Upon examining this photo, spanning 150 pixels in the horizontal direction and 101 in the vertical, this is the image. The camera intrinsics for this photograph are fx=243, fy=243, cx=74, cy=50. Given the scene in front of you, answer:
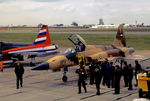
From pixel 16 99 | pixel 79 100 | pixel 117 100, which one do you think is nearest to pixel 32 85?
pixel 16 99

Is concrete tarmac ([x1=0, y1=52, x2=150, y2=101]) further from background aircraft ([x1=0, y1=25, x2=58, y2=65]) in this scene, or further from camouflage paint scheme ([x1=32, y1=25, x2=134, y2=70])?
background aircraft ([x1=0, y1=25, x2=58, y2=65])

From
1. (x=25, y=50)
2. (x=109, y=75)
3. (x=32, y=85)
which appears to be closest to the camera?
(x=109, y=75)

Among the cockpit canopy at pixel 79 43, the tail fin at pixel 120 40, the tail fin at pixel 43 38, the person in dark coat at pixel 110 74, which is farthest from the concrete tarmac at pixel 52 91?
the tail fin at pixel 43 38

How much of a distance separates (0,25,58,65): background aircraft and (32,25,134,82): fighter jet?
254 inches

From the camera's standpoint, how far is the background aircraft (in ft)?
73.6

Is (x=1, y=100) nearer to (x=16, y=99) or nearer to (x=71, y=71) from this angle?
(x=16, y=99)

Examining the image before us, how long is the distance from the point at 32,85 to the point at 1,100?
3507 millimetres

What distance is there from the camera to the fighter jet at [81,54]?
48.6ft

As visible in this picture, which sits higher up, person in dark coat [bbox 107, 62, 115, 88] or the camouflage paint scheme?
the camouflage paint scheme

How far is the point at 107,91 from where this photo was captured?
1305 centimetres

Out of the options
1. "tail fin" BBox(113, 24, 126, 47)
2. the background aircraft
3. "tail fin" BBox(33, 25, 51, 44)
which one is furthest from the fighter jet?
"tail fin" BBox(33, 25, 51, 44)

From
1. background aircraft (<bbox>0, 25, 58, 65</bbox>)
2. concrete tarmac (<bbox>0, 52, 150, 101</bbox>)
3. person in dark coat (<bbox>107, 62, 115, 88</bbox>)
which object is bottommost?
concrete tarmac (<bbox>0, 52, 150, 101</bbox>)

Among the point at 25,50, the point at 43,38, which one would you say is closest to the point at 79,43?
the point at 25,50

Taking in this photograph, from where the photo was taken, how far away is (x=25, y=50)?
909 inches
